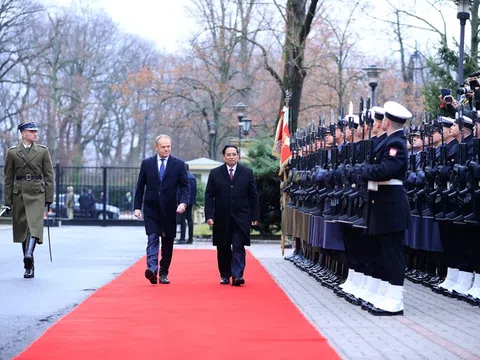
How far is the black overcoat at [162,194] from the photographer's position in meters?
15.4

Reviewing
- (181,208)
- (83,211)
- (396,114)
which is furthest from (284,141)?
(83,211)

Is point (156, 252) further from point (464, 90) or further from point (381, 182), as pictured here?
point (381, 182)

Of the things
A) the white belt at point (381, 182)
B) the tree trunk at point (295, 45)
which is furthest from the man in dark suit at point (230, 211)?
the tree trunk at point (295, 45)

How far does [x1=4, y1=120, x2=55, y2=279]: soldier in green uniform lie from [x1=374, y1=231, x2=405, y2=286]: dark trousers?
576 cm

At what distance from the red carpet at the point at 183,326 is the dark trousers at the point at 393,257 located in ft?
3.23

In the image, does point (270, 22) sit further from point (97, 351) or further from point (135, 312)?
point (97, 351)

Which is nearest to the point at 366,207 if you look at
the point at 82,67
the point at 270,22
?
the point at 270,22

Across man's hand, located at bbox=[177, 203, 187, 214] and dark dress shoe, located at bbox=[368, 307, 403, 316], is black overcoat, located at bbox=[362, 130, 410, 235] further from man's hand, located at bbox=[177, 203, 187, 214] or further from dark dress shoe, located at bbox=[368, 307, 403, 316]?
man's hand, located at bbox=[177, 203, 187, 214]

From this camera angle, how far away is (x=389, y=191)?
11438 mm

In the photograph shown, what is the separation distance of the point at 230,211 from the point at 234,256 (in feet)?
1.99

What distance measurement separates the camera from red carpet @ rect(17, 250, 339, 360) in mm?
8776

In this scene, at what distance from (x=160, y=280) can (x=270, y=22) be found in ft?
70.2

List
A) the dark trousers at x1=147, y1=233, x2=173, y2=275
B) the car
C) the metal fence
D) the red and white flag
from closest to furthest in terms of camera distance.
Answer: the dark trousers at x1=147, y1=233, x2=173, y2=275
the red and white flag
the car
the metal fence

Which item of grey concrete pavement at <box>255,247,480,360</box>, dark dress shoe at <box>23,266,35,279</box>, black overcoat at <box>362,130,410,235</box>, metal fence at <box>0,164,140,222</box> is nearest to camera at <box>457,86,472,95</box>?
grey concrete pavement at <box>255,247,480,360</box>
